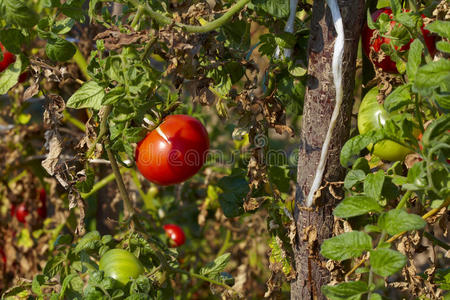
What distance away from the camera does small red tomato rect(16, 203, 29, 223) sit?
244 centimetres

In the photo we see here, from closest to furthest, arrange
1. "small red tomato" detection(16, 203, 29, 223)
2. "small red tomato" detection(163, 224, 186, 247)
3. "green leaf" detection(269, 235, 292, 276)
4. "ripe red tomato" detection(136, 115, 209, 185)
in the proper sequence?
"green leaf" detection(269, 235, 292, 276) < "ripe red tomato" detection(136, 115, 209, 185) < "small red tomato" detection(163, 224, 186, 247) < "small red tomato" detection(16, 203, 29, 223)

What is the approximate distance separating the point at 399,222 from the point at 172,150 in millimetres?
601

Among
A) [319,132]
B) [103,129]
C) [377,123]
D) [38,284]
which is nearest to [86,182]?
A: [103,129]

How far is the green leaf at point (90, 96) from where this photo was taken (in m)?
0.96

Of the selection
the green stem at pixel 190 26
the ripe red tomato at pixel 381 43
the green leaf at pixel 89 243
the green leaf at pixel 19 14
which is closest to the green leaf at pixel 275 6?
the green stem at pixel 190 26

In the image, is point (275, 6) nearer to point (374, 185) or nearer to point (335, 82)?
point (335, 82)

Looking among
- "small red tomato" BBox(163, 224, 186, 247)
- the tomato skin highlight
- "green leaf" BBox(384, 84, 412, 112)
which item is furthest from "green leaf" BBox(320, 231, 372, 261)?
the tomato skin highlight

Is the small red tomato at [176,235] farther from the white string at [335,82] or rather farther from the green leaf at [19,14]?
the green leaf at [19,14]

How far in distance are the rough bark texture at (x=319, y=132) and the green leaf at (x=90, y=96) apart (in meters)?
0.37

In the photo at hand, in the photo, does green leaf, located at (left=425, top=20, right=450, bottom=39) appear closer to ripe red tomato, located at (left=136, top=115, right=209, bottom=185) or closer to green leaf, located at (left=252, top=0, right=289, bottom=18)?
green leaf, located at (left=252, top=0, right=289, bottom=18)

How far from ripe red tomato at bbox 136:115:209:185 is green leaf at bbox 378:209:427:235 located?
572 mm

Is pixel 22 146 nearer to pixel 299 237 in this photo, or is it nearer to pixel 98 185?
pixel 98 185

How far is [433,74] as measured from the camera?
64 cm

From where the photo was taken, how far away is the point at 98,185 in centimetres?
188
